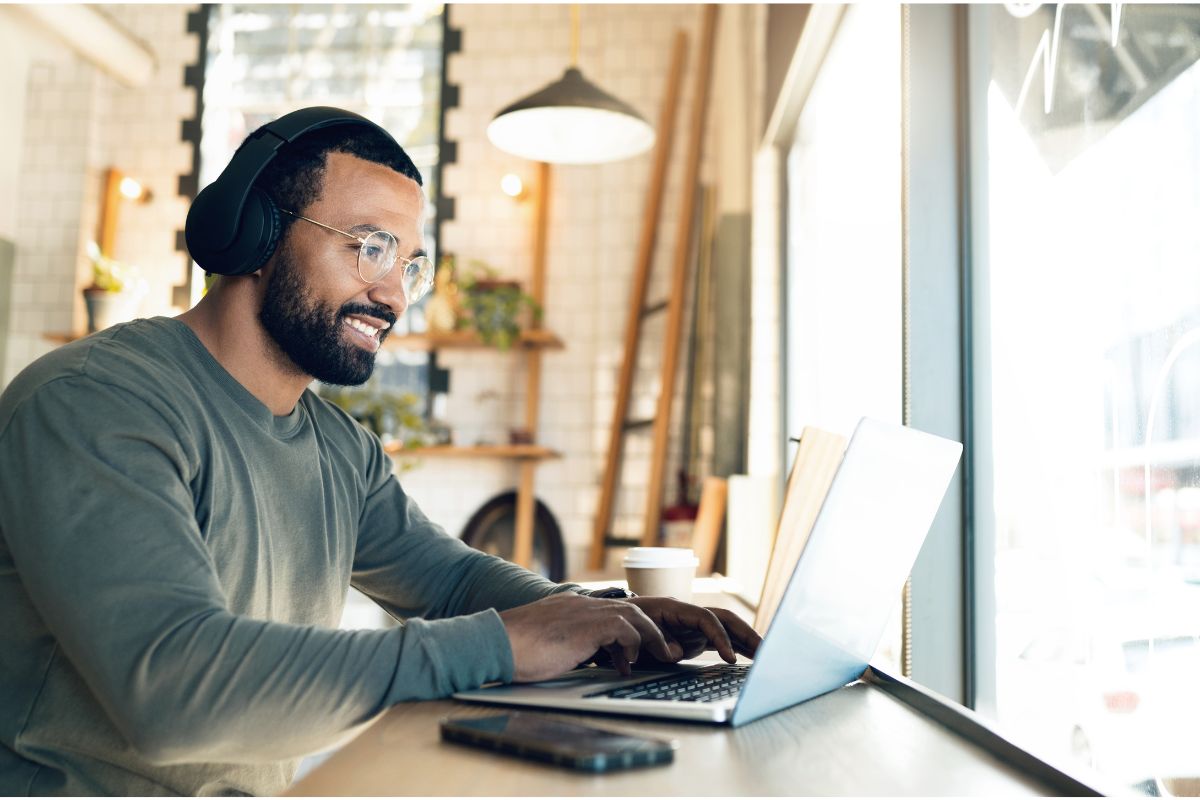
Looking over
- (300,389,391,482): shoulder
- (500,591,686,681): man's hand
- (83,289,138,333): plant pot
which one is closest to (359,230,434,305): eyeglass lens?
(300,389,391,482): shoulder

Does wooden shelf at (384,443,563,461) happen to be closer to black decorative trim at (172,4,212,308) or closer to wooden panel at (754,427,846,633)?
black decorative trim at (172,4,212,308)

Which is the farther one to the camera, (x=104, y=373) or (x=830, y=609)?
(x=104, y=373)

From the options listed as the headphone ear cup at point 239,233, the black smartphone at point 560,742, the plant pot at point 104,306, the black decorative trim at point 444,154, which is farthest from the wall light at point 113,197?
the black smartphone at point 560,742

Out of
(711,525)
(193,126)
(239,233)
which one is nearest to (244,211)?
(239,233)

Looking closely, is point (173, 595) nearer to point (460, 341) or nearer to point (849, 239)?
point (849, 239)

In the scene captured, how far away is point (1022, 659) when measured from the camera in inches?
66.4

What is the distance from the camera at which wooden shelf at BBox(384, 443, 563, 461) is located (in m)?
5.09

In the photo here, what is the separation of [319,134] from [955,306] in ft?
3.67

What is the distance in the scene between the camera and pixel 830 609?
1.05 metres

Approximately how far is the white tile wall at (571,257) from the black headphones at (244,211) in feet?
12.7

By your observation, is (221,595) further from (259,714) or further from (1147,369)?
(1147,369)

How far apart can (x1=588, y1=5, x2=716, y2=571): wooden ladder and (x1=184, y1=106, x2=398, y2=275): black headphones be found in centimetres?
361

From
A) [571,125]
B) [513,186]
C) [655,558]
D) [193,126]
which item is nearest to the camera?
Answer: [655,558]

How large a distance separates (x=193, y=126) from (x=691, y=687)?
18.4 feet
